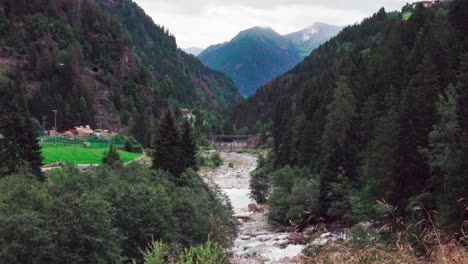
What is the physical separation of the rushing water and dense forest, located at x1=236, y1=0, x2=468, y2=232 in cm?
330

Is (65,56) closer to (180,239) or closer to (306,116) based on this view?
(306,116)

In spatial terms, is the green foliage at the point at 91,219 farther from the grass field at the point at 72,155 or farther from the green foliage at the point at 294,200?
the grass field at the point at 72,155

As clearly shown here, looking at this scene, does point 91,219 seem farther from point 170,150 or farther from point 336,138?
point 336,138

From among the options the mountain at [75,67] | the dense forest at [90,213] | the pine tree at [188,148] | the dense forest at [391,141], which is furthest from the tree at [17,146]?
the mountain at [75,67]

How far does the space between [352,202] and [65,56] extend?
116549 mm

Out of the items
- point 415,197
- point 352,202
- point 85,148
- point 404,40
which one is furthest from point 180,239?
point 404,40

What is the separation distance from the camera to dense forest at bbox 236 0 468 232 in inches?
1340

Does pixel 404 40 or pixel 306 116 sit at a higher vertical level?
pixel 404 40

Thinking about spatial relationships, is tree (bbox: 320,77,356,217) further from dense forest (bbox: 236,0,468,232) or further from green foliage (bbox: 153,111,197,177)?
green foliage (bbox: 153,111,197,177)

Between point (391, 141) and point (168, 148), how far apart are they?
2472 centimetres

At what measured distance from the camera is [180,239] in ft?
106

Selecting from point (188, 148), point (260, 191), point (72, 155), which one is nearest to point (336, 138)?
point (260, 191)

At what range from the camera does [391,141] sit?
41781mm

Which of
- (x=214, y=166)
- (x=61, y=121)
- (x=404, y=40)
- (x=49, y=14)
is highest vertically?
(x=49, y=14)
